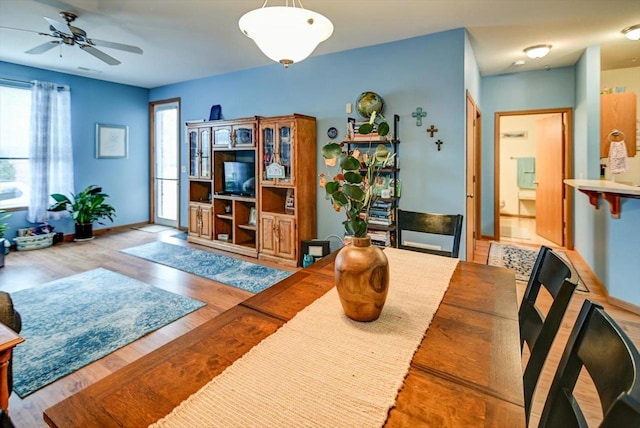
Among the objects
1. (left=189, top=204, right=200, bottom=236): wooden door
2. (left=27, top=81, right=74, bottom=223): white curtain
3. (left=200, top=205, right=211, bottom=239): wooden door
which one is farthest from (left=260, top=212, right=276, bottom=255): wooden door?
(left=27, top=81, right=74, bottom=223): white curtain

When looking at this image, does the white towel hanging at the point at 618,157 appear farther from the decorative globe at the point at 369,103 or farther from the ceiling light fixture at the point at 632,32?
the decorative globe at the point at 369,103

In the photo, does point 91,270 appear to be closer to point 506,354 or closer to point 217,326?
point 217,326

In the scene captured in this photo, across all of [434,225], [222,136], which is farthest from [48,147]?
[434,225]

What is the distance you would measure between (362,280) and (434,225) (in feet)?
4.15

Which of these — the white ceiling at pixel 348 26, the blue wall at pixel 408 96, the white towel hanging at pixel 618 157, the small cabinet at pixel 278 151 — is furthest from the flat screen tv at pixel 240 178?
the white towel hanging at pixel 618 157

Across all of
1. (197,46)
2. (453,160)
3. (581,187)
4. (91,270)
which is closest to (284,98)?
(197,46)

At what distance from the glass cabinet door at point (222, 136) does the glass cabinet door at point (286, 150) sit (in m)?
0.95

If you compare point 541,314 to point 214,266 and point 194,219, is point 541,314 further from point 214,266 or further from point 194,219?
point 194,219

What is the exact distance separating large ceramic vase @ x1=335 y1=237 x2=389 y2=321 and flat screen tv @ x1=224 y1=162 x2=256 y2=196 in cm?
374

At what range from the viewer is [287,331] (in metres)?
1.09

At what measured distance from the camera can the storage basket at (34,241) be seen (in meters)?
4.87

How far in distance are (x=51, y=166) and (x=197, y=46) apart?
3192 millimetres

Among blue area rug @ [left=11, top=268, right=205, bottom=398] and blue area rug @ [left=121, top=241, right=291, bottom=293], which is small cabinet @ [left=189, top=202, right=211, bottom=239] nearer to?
blue area rug @ [left=121, top=241, right=291, bottom=293]

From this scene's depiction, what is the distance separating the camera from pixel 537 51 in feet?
13.2
